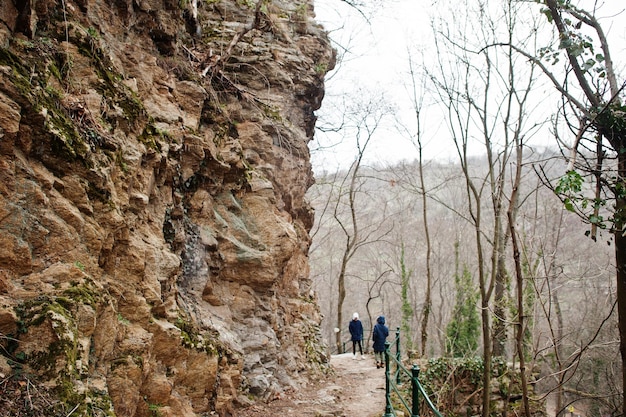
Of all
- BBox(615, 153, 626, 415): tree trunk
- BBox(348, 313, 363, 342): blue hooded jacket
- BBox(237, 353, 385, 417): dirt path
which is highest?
BBox(615, 153, 626, 415): tree trunk

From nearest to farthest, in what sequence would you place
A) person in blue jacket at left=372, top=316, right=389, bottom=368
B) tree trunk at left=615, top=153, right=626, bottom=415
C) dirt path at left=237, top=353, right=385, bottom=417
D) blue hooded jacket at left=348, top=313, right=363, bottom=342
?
tree trunk at left=615, top=153, right=626, bottom=415 → dirt path at left=237, top=353, right=385, bottom=417 → person in blue jacket at left=372, top=316, right=389, bottom=368 → blue hooded jacket at left=348, top=313, right=363, bottom=342

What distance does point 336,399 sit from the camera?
317 inches

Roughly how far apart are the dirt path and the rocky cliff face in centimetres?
34

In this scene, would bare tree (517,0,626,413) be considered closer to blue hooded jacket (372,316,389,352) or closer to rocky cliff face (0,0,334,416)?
rocky cliff face (0,0,334,416)

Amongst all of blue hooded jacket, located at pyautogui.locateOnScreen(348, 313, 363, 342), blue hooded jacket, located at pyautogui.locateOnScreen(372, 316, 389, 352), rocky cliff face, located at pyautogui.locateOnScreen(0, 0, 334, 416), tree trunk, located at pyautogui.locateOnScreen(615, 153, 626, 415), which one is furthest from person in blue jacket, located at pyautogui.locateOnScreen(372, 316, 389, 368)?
tree trunk, located at pyautogui.locateOnScreen(615, 153, 626, 415)

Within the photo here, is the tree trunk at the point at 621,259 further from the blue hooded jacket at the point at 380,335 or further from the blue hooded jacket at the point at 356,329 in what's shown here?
the blue hooded jacket at the point at 356,329

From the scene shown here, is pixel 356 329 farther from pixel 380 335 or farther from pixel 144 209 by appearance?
pixel 144 209

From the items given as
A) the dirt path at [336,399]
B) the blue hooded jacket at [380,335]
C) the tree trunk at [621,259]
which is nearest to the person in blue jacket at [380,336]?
the blue hooded jacket at [380,335]

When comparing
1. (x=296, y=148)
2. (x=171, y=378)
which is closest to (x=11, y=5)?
(x=171, y=378)

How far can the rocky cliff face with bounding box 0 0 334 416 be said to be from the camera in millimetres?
3123

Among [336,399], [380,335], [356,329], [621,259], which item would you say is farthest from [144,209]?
[356,329]

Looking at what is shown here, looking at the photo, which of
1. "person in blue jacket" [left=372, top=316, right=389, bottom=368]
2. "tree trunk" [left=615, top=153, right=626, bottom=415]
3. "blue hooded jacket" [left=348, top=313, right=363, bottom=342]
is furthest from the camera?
"blue hooded jacket" [left=348, top=313, right=363, bottom=342]

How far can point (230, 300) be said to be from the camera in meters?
7.25

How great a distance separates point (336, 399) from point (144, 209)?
17.6 feet
